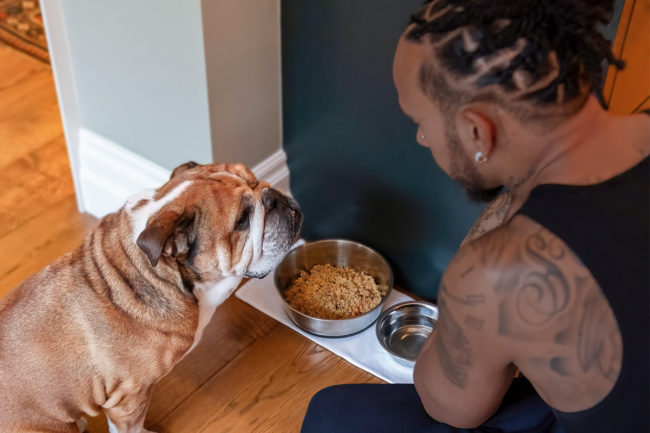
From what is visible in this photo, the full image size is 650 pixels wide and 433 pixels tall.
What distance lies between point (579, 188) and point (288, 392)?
1275 millimetres

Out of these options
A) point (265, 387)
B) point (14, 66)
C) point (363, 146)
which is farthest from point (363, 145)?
point (14, 66)

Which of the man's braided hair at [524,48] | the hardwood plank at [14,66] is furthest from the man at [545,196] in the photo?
the hardwood plank at [14,66]

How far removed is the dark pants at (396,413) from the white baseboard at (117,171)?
42.1 inches

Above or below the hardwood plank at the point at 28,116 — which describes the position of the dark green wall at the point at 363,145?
above

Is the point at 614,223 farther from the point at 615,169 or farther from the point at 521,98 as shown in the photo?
the point at 521,98

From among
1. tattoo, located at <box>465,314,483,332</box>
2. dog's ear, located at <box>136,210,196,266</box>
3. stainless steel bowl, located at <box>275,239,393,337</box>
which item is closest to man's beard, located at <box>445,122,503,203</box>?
tattoo, located at <box>465,314,483,332</box>

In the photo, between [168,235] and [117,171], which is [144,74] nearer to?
[117,171]

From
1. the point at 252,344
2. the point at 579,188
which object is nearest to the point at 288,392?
the point at 252,344

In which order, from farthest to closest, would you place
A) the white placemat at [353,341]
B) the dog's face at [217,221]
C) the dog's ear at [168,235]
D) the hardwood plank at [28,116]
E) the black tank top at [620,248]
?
the hardwood plank at [28,116], the white placemat at [353,341], the dog's face at [217,221], the dog's ear at [168,235], the black tank top at [620,248]

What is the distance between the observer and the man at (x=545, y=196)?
1046 millimetres

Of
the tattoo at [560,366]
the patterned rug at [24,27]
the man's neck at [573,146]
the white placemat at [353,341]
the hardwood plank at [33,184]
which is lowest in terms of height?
the white placemat at [353,341]

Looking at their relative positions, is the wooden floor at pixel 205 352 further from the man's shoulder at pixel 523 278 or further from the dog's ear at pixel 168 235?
the man's shoulder at pixel 523 278

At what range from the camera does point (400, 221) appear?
230cm

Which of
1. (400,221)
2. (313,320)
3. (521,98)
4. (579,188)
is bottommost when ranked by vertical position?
(313,320)
